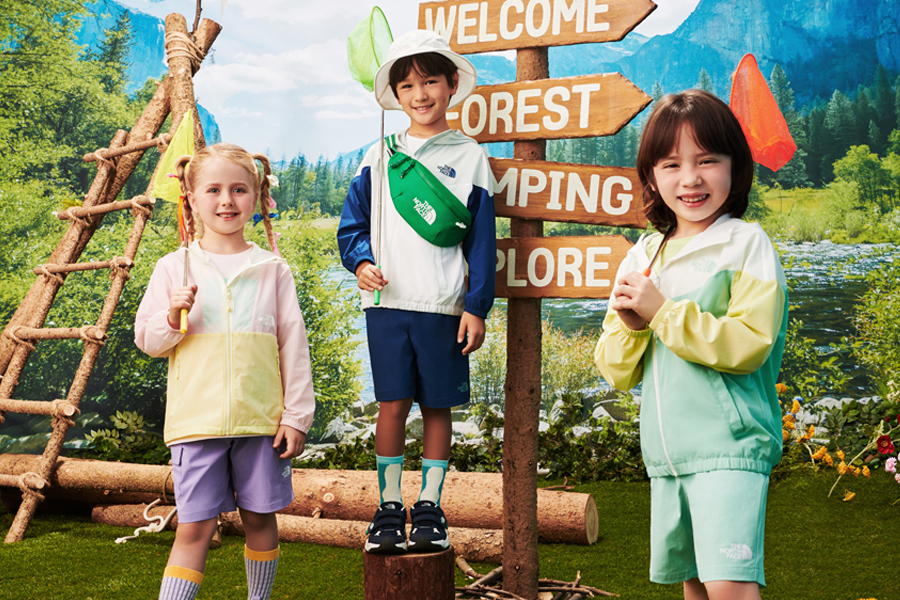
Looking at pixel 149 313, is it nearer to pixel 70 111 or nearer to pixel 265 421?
pixel 265 421

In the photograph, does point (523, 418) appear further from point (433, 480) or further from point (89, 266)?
point (89, 266)

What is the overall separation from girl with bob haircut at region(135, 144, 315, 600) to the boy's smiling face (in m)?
0.53

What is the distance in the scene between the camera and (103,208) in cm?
344

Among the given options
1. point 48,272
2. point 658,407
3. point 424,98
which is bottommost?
point 658,407

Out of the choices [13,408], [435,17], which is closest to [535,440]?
[435,17]

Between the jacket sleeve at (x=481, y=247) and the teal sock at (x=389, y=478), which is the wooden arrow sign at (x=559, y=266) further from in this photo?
the teal sock at (x=389, y=478)

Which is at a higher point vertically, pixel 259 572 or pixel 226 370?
pixel 226 370

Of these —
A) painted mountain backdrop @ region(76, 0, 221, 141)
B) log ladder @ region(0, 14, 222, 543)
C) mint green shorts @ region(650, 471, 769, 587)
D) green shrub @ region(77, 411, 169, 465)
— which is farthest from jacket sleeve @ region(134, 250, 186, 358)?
painted mountain backdrop @ region(76, 0, 221, 141)

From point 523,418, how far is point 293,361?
893 mm

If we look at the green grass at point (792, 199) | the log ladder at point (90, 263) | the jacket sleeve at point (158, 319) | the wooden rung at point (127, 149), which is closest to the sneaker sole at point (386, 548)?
the jacket sleeve at point (158, 319)

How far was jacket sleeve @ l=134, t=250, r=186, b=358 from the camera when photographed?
178 centimetres

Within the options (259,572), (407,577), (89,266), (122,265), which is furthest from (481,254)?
(89,266)

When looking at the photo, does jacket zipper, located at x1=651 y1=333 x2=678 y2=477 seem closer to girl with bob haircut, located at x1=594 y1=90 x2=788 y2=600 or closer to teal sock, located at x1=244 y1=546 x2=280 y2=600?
girl with bob haircut, located at x1=594 y1=90 x2=788 y2=600

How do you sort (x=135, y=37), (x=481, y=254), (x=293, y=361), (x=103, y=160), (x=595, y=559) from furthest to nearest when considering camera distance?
(x=135, y=37), (x=103, y=160), (x=595, y=559), (x=481, y=254), (x=293, y=361)
